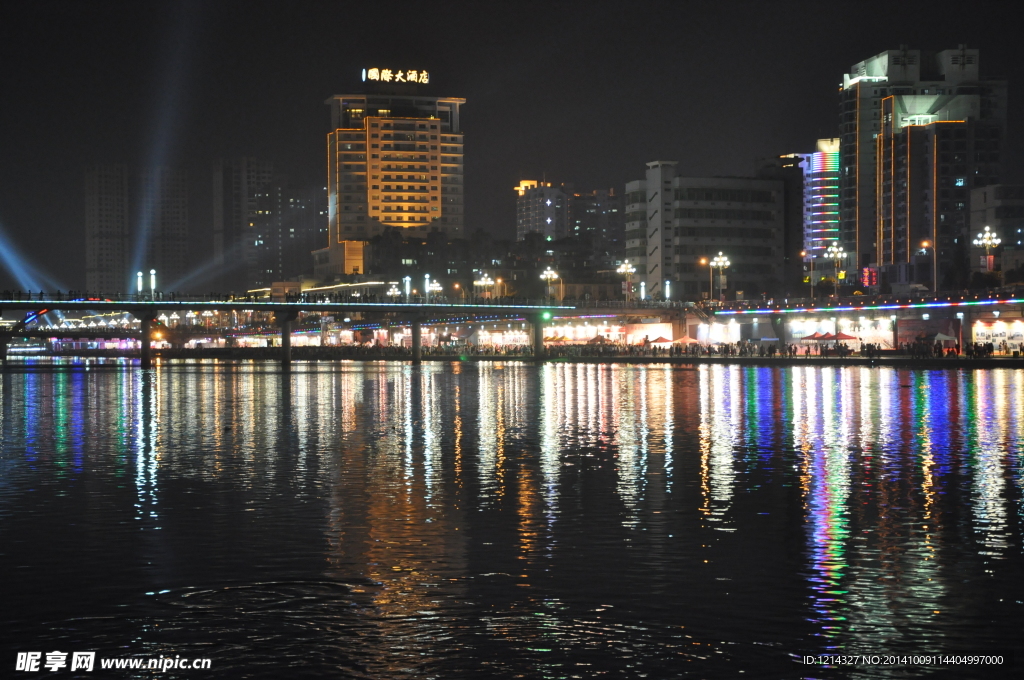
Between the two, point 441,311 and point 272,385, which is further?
point 441,311

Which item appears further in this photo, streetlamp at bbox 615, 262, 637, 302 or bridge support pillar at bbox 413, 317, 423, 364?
streetlamp at bbox 615, 262, 637, 302

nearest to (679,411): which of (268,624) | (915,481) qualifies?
(915,481)

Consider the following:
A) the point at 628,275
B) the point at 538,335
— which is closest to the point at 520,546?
the point at 538,335

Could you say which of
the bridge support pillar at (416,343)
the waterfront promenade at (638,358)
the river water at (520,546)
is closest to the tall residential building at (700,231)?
the waterfront promenade at (638,358)

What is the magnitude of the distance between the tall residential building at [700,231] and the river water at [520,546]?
13702cm

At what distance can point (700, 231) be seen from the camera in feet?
593

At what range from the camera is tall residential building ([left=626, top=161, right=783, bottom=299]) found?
592ft

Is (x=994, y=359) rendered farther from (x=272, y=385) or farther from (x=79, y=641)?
(x=79, y=641)

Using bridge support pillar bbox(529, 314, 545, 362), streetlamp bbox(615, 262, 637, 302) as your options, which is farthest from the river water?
streetlamp bbox(615, 262, 637, 302)

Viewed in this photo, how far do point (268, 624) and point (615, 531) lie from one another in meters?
8.41

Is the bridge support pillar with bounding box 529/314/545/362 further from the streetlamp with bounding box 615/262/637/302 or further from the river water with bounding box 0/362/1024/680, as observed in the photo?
the river water with bounding box 0/362/1024/680

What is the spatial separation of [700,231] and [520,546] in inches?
6491

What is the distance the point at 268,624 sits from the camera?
1510 cm

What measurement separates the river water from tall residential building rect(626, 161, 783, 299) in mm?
137019
